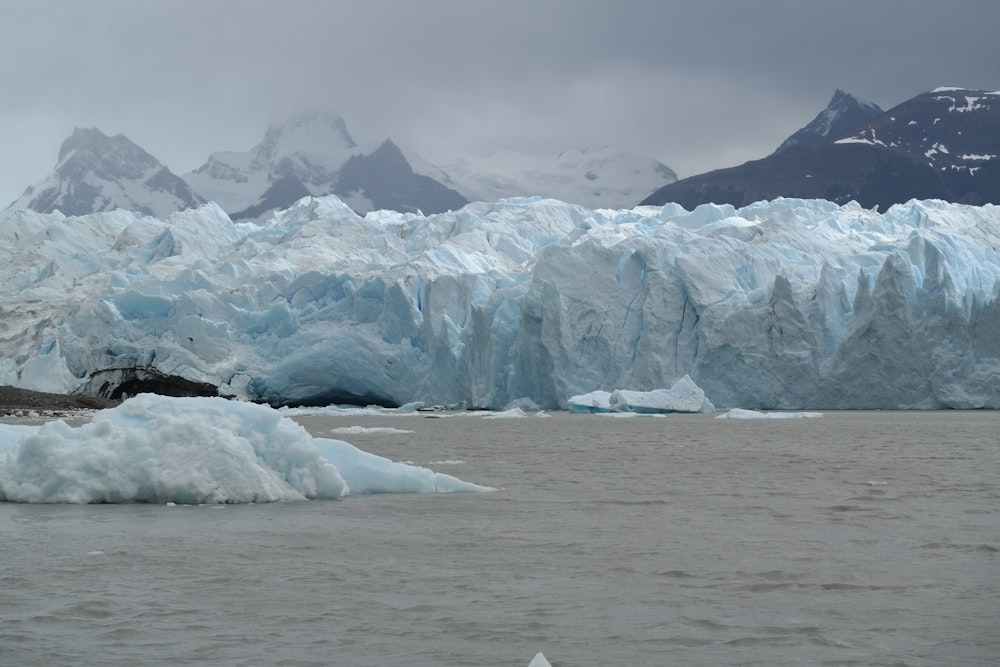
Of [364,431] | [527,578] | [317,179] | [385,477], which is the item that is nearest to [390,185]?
[317,179]

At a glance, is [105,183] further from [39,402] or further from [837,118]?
[39,402]

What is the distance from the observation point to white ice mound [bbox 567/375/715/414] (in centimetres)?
3191

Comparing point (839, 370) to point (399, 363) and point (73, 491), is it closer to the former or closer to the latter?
point (399, 363)

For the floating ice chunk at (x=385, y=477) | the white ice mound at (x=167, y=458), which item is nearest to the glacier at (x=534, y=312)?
the floating ice chunk at (x=385, y=477)

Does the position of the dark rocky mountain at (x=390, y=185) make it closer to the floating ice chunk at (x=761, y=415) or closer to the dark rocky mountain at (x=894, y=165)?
the dark rocky mountain at (x=894, y=165)

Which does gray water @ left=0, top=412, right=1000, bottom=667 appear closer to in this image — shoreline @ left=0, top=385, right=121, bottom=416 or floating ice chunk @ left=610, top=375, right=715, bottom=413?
floating ice chunk @ left=610, top=375, right=715, bottom=413

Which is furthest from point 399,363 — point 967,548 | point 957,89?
point 957,89

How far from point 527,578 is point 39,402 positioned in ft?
105

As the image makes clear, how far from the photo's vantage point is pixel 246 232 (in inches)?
2285

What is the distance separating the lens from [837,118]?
11456 centimetres

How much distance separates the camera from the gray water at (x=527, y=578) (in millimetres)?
5016

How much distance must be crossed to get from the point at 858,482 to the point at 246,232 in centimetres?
4890

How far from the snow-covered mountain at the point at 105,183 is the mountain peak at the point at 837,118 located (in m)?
74.7

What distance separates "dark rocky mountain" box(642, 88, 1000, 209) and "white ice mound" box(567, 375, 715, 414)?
165 feet
